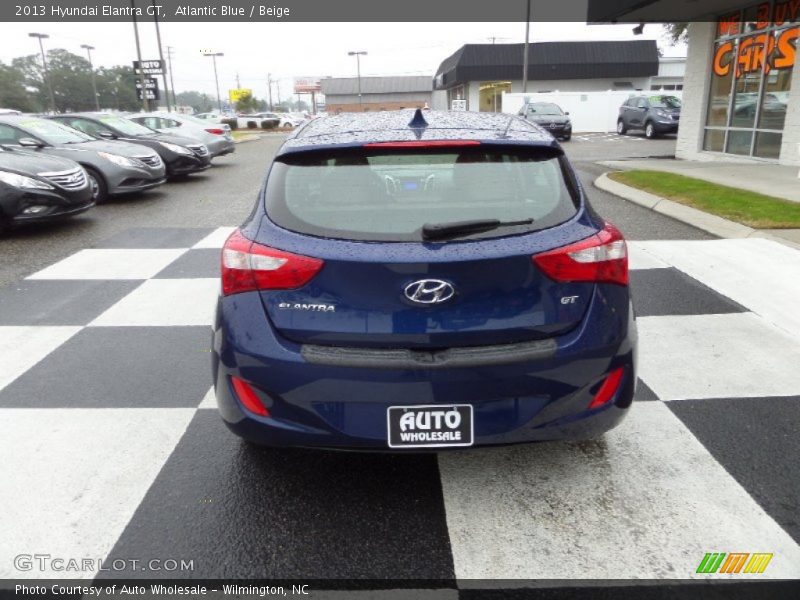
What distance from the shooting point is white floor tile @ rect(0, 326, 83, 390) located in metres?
4.13

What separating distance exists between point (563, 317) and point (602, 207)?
782 cm

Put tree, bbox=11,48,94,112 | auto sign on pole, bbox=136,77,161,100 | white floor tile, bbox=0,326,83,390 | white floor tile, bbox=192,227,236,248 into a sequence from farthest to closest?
→ tree, bbox=11,48,94,112, auto sign on pole, bbox=136,77,161,100, white floor tile, bbox=192,227,236,248, white floor tile, bbox=0,326,83,390

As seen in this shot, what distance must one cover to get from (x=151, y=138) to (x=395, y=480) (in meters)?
12.9

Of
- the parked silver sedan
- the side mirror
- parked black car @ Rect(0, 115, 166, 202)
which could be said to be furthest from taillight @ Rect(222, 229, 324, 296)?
the parked silver sedan

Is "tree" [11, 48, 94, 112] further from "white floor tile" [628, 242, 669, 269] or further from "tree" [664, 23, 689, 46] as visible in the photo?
"white floor tile" [628, 242, 669, 269]

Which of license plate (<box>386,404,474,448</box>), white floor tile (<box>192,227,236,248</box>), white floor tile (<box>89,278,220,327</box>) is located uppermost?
license plate (<box>386,404,474,448</box>)

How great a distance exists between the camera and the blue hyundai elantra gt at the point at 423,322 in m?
A: 2.36

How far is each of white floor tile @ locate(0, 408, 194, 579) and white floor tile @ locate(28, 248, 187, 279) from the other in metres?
3.02

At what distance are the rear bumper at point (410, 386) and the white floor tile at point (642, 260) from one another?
13.3ft

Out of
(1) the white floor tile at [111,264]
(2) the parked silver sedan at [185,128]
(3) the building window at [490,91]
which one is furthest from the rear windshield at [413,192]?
(3) the building window at [490,91]

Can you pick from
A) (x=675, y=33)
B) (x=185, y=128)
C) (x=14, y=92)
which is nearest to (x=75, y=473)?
(x=185, y=128)

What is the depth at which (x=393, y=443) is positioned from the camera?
7.91ft

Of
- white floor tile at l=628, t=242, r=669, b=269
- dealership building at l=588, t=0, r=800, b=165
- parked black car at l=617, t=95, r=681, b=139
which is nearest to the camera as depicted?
white floor tile at l=628, t=242, r=669, b=269

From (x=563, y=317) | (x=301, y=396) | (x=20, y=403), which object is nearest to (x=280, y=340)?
(x=301, y=396)
